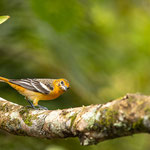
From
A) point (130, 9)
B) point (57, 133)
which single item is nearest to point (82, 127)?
point (57, 133)

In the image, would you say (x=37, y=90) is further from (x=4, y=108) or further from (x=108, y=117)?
(x=108, y=117)

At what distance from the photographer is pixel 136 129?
2.20 meters

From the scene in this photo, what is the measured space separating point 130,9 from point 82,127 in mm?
4773

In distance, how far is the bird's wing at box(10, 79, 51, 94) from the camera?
4.73 meters

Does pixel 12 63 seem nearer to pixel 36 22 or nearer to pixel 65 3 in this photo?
pixel 36 22

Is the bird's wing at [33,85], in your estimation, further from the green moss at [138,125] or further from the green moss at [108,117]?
the green moss at [138,125]

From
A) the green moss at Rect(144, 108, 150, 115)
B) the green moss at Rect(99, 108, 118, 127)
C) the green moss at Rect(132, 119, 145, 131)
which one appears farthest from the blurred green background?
the green moss at Rect(144, 108, 150, 115)

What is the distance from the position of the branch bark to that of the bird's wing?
1.24m

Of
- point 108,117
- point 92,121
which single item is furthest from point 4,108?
point 108,117

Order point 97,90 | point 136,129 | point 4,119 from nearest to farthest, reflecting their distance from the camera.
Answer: point 136,129 < point 4,119 < point 97,90

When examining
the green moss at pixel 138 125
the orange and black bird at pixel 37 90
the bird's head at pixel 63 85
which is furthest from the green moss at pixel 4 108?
the green moss at pixel 138 125

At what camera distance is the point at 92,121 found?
2.51m

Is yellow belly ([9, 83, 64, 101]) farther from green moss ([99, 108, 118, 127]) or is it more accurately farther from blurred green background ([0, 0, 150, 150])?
green moss ([99, 108, 118, 127])

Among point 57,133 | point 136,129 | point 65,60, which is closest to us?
point 136,129
